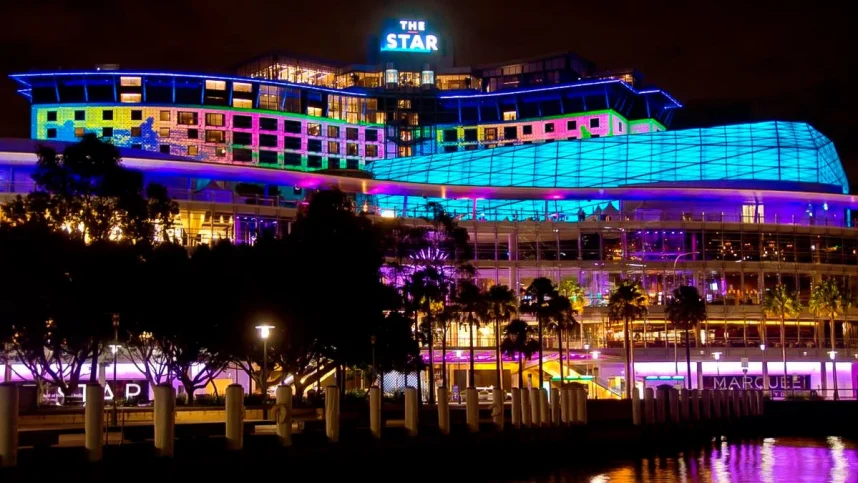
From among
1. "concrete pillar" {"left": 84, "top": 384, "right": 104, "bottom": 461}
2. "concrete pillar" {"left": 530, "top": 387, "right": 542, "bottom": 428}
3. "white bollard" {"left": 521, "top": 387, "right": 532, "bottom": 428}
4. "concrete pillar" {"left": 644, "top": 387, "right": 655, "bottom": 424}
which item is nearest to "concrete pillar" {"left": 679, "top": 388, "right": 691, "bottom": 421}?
"concrete pillar" {"left": 644, "top": 387, "right": 655, "bottom": 424}

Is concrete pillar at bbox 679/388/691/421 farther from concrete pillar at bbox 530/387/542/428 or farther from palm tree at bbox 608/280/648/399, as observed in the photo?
palm tree at bbox 608/280/648/399

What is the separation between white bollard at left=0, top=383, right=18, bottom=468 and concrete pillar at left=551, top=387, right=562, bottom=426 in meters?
41.0

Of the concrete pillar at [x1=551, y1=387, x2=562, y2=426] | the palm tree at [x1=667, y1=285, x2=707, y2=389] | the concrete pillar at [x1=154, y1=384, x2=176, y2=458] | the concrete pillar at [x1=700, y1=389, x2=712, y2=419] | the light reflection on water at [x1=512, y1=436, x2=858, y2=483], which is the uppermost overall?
the palm tree at [x1=667, y1=285, x2=707, y2=389]

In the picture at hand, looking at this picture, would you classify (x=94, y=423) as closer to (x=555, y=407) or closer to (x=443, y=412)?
(x=443, y=412)

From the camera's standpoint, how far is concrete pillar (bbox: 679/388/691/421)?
90562mm

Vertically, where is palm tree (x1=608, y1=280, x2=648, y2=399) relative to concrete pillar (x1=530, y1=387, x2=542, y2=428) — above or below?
above

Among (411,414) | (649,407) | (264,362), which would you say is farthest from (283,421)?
(649,407)

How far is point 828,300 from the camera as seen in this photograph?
14062 centimetres

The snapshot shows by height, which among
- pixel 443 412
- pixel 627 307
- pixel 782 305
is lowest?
pixel 443 412

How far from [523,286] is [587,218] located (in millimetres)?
11385

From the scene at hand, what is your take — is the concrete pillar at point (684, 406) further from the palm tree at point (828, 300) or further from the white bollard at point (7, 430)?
the white bollard at point (7, 430)

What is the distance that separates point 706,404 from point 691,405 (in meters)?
2.94

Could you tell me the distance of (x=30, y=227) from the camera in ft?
222

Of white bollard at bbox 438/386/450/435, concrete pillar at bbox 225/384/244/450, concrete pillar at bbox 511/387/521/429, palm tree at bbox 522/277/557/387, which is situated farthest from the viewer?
palm tree at bbox 522/277/557/387
